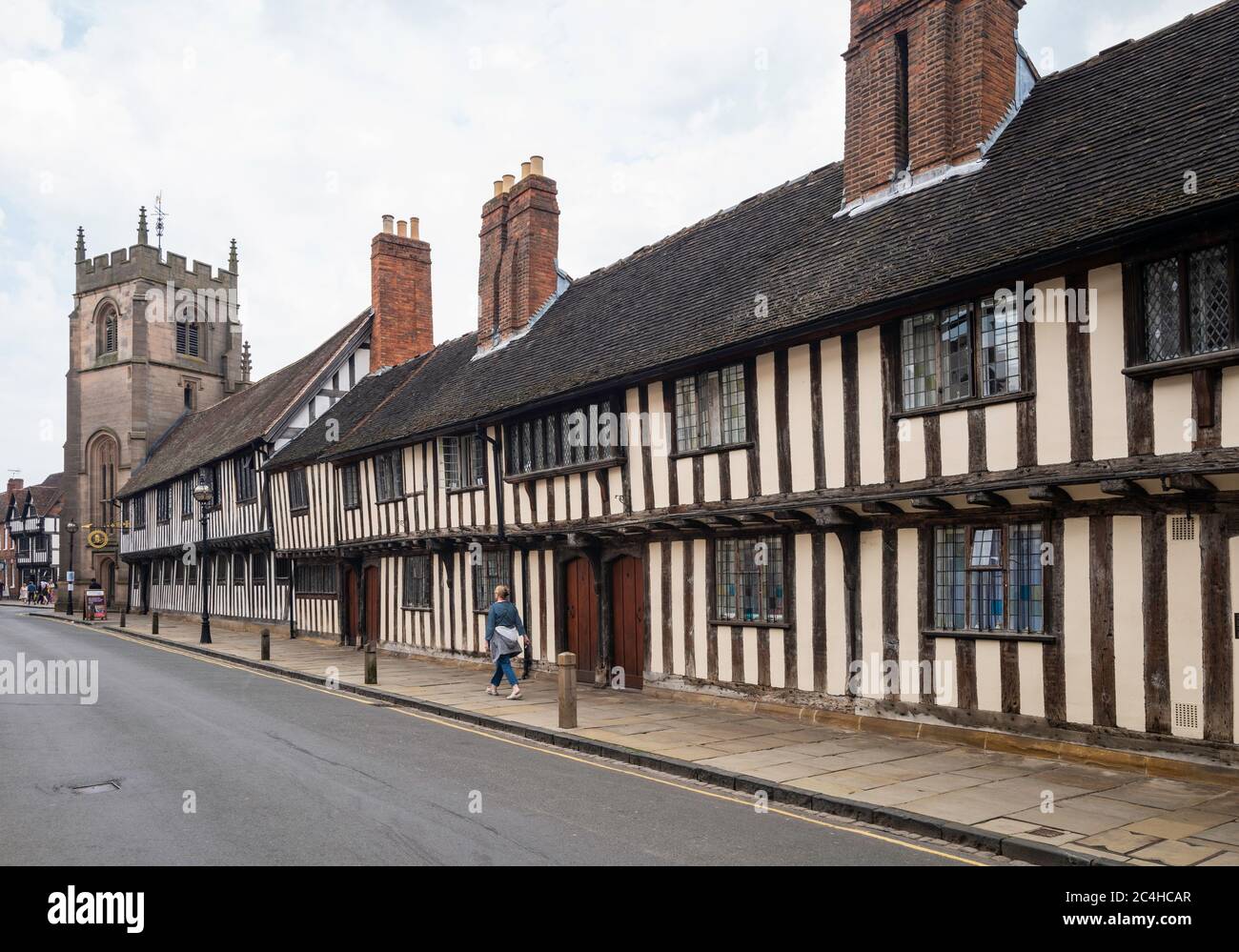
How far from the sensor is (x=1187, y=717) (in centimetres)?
819

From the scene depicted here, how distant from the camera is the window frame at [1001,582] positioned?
927 centimetres

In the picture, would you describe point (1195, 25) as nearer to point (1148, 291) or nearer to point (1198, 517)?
point (1148, 291)

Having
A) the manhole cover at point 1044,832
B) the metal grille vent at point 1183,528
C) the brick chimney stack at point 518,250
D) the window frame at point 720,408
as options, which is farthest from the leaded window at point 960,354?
the brick chimney stack at point 518,250

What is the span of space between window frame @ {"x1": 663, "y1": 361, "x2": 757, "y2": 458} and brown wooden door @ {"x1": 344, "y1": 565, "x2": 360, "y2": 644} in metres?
13.4

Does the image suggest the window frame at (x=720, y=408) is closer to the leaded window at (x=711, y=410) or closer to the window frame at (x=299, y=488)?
the leaded window at (x=711, y=410)

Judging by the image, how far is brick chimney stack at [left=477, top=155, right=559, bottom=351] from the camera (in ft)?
66.4

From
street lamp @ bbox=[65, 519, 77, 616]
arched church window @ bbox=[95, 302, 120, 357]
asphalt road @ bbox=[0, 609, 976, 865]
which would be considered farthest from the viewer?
arched church window @ bbox=[95, 302, 120, 357]

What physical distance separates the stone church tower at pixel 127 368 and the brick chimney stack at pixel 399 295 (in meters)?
24.2

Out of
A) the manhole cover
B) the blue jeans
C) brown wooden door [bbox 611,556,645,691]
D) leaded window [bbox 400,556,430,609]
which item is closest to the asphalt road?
the manhole cover

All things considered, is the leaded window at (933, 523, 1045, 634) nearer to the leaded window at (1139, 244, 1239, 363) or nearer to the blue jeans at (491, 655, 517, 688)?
the leaded window at (1139, 244, 1239, 363)
